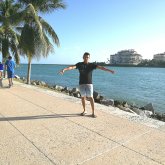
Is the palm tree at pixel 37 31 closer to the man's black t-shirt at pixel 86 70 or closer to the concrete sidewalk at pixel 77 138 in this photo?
the concrete sidewalk at pixel 77 138

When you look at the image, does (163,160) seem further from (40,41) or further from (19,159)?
(40,41)

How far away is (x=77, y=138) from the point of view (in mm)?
4809

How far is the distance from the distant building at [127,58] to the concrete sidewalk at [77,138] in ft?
458

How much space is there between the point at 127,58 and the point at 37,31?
135158 mm

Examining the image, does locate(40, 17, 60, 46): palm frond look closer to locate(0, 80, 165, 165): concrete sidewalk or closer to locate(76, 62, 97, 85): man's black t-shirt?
locate(0, 80, 165, 165): concrete sidewalk

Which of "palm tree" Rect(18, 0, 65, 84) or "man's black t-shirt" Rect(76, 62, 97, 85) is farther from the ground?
"palm tree" Rect(18, 0, 65, 84)

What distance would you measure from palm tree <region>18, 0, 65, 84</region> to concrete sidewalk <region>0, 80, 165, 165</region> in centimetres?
863

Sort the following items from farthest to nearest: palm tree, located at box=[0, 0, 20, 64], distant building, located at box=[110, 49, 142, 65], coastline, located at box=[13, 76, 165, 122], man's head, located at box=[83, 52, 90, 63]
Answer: distant building, located at box=[110, 49, 142, 65] < palm tree, located at box=[0, 0, 20, 64] < coastline, located at box=[13, 76, 165, 122] < man's head, located at box=[83, 52, 90, 63]

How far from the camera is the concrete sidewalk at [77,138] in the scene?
12.7ft

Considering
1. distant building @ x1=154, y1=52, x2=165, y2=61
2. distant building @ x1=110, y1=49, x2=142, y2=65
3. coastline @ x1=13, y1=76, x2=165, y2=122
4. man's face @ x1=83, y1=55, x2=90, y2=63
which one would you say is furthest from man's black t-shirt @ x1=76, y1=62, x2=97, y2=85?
distant building @ x1=154, y1=52, x2=165, y2=61

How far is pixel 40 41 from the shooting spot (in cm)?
1505

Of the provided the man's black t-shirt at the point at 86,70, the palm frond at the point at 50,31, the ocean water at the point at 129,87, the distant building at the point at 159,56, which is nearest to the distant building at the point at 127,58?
the distant building at the point at 159,56

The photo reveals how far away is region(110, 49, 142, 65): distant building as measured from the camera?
144 metres

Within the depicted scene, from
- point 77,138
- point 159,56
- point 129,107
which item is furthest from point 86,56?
point 159,56
